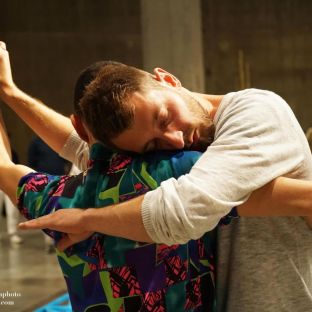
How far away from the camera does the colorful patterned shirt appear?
1.44m

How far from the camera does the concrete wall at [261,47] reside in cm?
1342

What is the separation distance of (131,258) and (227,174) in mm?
333

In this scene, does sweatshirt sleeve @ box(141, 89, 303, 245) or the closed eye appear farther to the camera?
the closed eye

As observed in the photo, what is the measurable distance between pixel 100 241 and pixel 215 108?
1.44 ft

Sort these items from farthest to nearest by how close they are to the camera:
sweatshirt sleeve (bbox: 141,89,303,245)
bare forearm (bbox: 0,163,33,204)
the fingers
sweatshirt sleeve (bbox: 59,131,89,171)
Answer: sweatshirt sleeve (bbox: 59,131,89,171) < bare forearm (bbox: 0,163,33,204) < the fingers < sweatshirt sleeve (bbox: 141,89,303,245)

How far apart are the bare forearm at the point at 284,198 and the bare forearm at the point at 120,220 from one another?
0.24 meters

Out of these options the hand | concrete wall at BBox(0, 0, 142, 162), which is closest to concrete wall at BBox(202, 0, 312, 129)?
concrete wall at BBox(0, 0, 142, 162)

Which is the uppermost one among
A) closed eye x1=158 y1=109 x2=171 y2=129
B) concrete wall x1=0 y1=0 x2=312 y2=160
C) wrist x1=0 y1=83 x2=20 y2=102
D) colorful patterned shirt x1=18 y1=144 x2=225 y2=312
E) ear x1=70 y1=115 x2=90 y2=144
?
closed eye x1=158 y1=109 x2=171 y2=129

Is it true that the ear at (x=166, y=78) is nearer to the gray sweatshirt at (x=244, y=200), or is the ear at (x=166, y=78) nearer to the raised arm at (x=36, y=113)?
the gray sweatshirt at (x=244, y=200)

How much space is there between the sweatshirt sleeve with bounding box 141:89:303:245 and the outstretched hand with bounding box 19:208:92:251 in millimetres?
207

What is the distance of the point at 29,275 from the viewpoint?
22.2 ft

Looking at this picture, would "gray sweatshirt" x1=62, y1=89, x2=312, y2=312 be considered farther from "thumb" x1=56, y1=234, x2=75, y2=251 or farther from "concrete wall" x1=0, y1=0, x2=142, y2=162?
"concrete wall" x1=0, y1=0, x2=142, y2=162

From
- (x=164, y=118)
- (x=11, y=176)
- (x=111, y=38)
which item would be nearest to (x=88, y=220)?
(x=164, y=118)

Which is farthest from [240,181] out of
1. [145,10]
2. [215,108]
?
[145,10]
